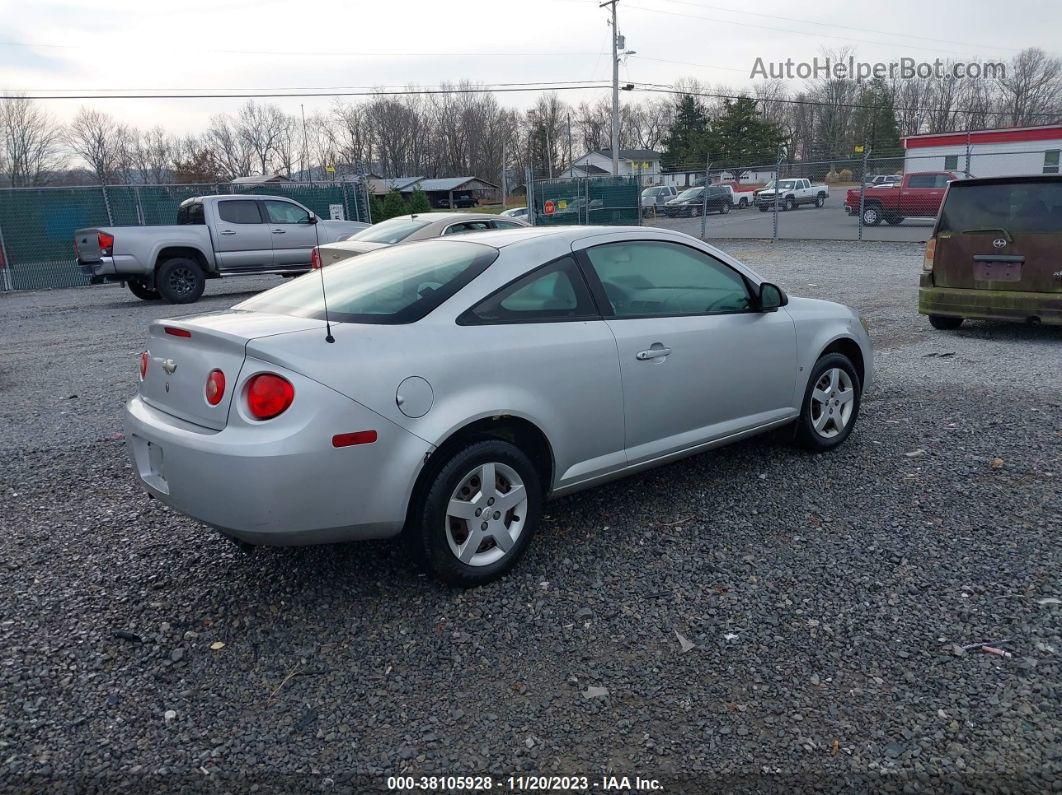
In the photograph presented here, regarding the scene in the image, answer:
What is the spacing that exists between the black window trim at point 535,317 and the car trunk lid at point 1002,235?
6.37 m

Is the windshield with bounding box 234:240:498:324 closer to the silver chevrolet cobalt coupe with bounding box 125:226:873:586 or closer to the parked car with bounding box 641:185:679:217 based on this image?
the silver chevrolet cobalt coupe with bounding box 125:226:873:586

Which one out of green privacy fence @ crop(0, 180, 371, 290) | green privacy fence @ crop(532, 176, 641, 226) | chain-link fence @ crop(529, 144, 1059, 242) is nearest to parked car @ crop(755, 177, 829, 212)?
chain-link fence @ crop(529, 144, 1059, 242)

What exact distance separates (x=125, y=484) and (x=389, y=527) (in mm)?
2585

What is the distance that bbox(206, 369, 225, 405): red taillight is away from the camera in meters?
3.32

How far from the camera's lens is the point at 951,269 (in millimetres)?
9016

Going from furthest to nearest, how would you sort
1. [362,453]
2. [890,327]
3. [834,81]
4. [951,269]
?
[834,81], [890,327], [951,269], [362,453]

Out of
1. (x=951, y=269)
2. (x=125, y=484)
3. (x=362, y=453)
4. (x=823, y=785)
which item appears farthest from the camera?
(x=951, y=269)

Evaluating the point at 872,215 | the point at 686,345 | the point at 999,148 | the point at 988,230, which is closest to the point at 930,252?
the point at 988,230

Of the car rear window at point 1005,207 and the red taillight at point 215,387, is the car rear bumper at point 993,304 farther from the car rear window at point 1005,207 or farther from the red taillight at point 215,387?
the red taillight at point 215,387

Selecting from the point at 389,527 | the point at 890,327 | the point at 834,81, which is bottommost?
the point at 890,327

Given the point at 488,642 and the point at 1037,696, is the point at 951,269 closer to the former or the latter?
the point at 1037,696

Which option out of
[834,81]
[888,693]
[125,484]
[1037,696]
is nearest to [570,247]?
[888,693]

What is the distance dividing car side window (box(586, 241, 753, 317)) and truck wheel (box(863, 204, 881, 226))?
A: 82.9ft

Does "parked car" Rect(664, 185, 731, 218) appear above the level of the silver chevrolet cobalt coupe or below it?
below
